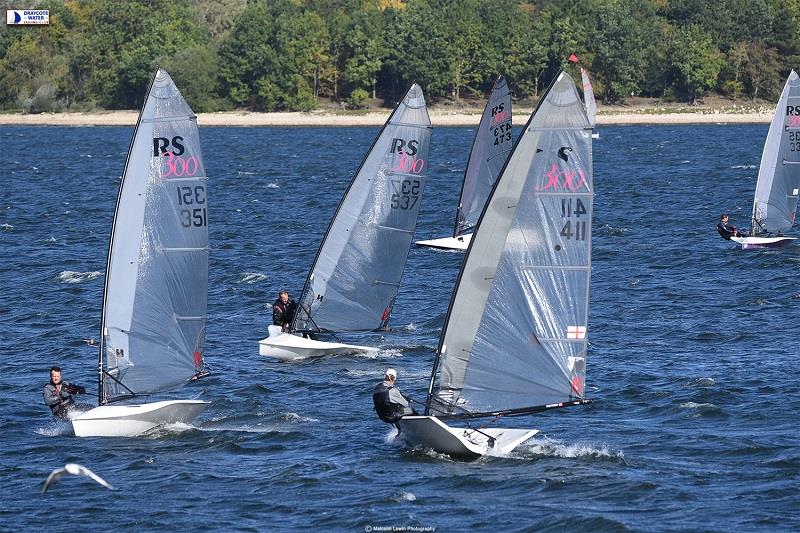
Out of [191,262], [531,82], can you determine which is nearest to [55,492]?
[191,262]

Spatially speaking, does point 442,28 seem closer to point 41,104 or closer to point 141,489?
point 41,104

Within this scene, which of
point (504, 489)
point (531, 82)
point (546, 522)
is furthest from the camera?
point (531, 82)

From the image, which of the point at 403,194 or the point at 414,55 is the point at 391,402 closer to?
the point at 403,194

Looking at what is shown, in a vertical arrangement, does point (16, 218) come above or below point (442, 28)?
below

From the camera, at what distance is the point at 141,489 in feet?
86.2

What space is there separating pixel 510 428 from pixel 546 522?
5451 millimetres

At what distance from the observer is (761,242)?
5572cm

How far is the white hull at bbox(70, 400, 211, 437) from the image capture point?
29.3 metres

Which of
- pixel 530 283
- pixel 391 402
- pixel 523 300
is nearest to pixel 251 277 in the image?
pixel 391 402

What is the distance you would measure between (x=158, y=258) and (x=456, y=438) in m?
7.95

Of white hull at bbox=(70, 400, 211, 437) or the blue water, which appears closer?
the blue water

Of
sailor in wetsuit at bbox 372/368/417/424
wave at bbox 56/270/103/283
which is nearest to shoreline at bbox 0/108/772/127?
wave at bbox 56/270/103/283

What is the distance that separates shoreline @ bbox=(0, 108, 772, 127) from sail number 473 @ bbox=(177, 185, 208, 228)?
13557 centimetres

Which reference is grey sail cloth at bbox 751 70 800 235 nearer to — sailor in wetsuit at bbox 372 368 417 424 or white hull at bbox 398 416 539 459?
white hull at bbox 398 416 539 459
